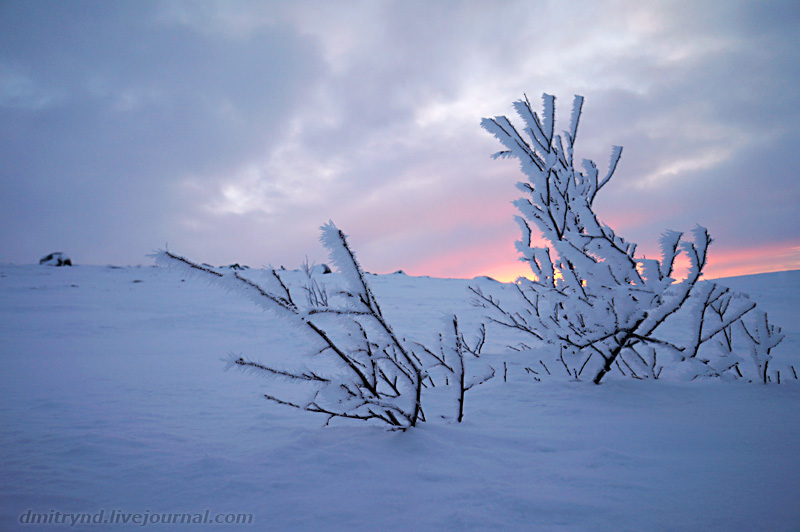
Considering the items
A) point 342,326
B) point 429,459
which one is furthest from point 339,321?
point 429,459

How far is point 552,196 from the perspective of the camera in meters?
2.65

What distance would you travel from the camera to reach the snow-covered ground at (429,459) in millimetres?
1101

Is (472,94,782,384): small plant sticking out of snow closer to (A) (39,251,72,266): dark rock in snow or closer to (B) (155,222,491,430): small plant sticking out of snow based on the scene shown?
(B) (155,222,491,430): small plant sticking out of snow

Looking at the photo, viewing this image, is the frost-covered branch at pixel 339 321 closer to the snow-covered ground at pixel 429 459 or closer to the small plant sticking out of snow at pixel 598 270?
the snow-covered ground at pixel 429 459

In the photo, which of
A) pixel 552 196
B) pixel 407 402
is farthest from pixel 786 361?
pixel 407 402

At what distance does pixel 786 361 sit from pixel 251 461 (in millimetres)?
5882

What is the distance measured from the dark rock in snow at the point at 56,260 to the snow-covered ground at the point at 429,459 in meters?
22.0

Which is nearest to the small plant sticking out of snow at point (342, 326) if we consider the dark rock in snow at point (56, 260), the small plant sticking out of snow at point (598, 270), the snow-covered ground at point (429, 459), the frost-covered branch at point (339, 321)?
the frost-covered branch at point (339, 321)

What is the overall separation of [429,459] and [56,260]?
85.5 ft

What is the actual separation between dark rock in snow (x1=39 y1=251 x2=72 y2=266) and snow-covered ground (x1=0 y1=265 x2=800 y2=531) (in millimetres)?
21992

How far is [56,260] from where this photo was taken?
747 inches

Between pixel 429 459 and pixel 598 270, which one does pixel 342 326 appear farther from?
pixel 598 270

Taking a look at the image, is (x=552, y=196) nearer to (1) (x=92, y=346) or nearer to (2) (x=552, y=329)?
(2) (x=552, y=329)

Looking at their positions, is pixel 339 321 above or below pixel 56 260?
below
